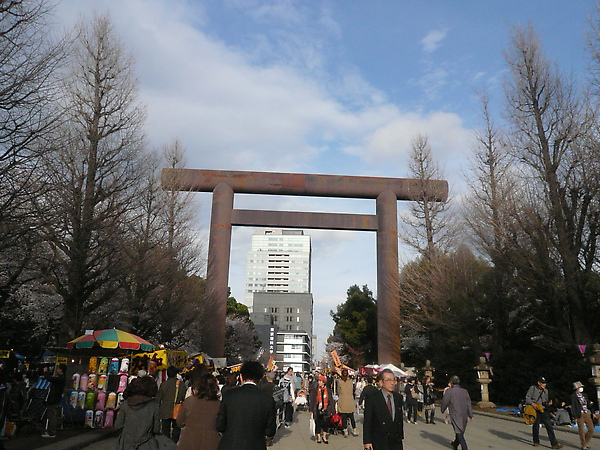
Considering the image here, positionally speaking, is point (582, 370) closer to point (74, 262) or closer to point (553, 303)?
point (553, 303)

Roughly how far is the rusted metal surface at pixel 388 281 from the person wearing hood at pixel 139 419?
68.1ft

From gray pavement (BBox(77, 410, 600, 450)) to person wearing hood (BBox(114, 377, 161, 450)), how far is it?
18.5 feet

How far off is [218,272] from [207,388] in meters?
19.7

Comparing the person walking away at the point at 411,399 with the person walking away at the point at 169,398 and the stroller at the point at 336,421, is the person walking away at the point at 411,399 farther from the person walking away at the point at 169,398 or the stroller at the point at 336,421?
the person walking away at the point at 169,398

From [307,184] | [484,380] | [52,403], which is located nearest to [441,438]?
[52,403]

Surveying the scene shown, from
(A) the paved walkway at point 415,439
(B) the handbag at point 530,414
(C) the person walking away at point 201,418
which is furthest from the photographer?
(B) the handbag at point 530,414

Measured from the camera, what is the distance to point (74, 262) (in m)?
13.1

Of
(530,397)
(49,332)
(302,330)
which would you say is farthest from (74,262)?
(302,330)

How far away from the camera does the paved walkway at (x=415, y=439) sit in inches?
353

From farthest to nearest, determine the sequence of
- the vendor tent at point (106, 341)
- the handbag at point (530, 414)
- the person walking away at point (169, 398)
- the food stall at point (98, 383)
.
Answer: the vendor tent at point (106, 341) → the food stall at point (98, 383) → the handbag at point (530, 414) → the person walking away at point (169, 398)

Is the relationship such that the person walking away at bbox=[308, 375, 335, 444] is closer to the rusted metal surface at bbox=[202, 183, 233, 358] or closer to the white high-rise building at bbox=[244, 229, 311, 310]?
the rusted metal surface at bbox=[202, 183, 233, 358]

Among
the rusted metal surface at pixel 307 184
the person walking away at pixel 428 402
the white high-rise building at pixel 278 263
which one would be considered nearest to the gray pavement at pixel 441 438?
the person walking away at pixel 428 402

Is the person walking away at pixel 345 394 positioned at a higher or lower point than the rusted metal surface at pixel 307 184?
lower

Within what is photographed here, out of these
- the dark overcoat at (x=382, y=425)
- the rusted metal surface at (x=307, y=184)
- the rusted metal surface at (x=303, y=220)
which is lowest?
the dark overcoat at (x=382, y=425)
